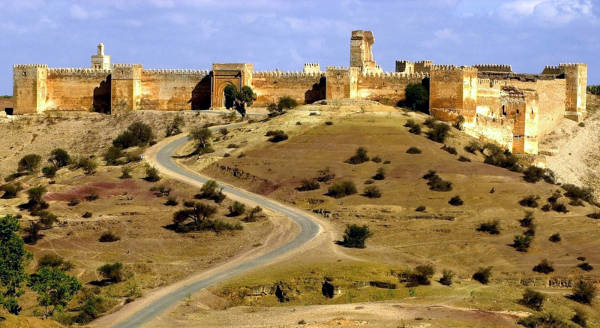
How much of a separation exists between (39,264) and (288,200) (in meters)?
12.2

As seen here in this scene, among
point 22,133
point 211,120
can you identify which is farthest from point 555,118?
point 22,133

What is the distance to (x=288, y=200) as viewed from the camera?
1871 inches

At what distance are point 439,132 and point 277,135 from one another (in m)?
7.28

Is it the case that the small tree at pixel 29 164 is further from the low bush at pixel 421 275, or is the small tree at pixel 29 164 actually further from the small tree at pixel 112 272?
the low bush at pixel 421 275

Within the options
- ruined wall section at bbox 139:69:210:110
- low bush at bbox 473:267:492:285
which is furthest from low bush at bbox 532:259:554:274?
ruined wall section at bbox 139:69:210:110

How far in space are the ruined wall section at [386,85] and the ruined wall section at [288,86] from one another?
7.38 feet

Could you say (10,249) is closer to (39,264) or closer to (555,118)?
(39,264)

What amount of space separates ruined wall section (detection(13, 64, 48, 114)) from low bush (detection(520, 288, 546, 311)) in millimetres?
36284

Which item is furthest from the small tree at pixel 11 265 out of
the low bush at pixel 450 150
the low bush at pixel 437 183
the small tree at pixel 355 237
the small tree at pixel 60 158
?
the low bush at pixel 450 150

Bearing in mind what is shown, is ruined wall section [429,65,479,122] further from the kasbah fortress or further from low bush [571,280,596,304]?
low bush [571,280,596,304]

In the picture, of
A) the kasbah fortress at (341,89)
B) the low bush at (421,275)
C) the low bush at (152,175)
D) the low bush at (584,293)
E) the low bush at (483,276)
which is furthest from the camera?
the kasbah fortress at (341,89)

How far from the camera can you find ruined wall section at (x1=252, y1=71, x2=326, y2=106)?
61.8 meters

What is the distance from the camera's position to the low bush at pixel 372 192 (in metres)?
46.4

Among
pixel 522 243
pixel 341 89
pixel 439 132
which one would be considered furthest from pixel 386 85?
pixel 522 243
